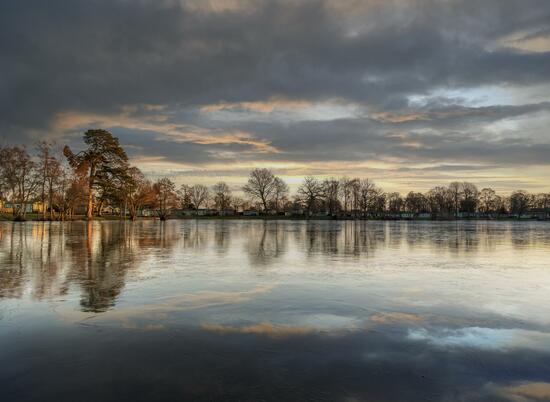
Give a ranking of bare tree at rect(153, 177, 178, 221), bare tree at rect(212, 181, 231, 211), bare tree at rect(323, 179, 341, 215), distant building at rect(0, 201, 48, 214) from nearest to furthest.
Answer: distant building at rect(0, 201, 48, 214) < bare tree at rect(153, 177, 178, 221) < bare tree at rect(323, 179, 341, 215) < bare tree at rect(212, 181, 231, 211)

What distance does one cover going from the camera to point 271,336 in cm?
615

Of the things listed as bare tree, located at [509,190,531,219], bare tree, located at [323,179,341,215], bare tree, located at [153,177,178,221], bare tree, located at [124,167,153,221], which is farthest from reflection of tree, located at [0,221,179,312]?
bare tree, located at [509,190,531,219]

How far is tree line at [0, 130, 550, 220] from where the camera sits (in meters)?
65.2

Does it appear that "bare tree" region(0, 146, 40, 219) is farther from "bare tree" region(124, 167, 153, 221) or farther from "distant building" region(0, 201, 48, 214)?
"bare tree" region(124, 167, 153, 221)

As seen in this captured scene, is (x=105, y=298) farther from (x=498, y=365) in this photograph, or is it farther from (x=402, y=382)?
(x=498, y=365)

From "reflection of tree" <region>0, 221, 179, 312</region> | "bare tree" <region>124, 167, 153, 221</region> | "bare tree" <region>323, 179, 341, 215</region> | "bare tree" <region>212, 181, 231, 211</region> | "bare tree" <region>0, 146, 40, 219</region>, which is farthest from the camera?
"bare tree" <region>212, 181, 231, 211</region>

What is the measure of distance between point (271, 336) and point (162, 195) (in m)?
101

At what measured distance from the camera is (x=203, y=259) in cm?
1636

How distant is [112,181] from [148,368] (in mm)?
72396

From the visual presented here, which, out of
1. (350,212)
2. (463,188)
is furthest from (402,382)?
(463,188)

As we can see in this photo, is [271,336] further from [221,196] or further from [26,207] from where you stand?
[221,196]

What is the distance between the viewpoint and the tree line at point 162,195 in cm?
6519

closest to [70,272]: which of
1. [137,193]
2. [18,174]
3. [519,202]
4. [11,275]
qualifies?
[11,275]

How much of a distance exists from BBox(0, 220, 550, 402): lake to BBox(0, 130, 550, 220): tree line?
6096 cm
